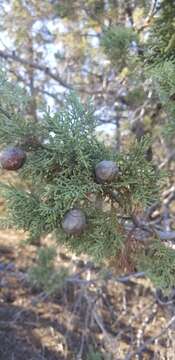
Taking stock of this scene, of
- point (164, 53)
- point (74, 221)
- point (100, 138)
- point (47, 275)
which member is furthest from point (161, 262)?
point (47, 275)

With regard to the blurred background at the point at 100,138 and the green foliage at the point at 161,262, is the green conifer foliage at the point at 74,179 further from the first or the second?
the blurred background at the point at 100,138

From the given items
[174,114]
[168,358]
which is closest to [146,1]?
[174,114]

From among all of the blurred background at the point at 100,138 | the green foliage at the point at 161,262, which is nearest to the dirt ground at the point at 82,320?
the blurred background at the point at 100,138

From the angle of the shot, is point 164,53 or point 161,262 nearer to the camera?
point 161,262

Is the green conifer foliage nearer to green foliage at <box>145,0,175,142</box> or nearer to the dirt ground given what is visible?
green foliage at <box>145,0,175,142</box>

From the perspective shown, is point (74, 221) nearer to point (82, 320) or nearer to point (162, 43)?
point (162, 43)

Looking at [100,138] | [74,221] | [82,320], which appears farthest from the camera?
[82,320]
